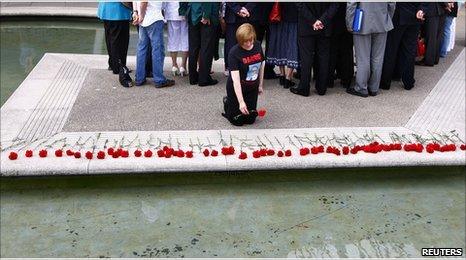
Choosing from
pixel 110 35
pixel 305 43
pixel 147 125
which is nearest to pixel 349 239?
pixel 147 125

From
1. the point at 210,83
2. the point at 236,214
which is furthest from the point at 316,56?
the point at 236,214

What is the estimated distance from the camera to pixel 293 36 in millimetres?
6539

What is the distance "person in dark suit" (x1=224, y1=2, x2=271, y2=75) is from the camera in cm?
632

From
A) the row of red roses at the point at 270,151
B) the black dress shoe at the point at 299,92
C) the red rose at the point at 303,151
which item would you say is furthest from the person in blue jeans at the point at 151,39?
the red rose at the point at 303,151

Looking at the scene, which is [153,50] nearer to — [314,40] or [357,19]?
[314,40]

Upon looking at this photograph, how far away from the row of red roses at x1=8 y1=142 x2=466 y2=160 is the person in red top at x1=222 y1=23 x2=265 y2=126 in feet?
1.83

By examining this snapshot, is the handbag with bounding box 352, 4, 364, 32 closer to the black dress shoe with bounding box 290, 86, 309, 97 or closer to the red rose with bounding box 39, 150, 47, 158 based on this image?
the black dress shoe with bounding box 290, 86, 309, 97

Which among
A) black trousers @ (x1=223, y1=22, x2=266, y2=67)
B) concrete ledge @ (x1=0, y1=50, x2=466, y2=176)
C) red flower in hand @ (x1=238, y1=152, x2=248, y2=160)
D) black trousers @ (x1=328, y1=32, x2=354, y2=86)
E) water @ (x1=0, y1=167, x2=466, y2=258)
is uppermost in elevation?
black trousers @ (x1=223, y1=22, x2=266, y2=67)

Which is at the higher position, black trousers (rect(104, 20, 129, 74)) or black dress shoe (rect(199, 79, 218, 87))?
black trousers (rect(104, 20, 129, 74))

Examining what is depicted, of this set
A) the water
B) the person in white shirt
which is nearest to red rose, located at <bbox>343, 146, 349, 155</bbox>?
the water

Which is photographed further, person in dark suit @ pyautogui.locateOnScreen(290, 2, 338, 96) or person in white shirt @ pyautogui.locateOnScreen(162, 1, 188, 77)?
person in white shirt @ pyautogui.locateOnScreen(162, 1, 188, 77)

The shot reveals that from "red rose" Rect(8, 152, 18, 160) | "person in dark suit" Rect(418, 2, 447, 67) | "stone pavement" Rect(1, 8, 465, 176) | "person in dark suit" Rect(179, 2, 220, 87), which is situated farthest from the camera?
"person in dark suit" Rect(418, 2, 447, 67)

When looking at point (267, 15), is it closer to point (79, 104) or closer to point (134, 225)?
point (79, 104)

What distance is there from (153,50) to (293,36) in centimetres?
171
